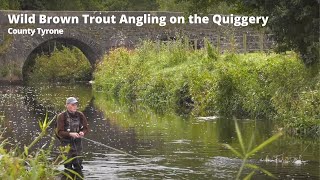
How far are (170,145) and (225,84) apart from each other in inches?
304

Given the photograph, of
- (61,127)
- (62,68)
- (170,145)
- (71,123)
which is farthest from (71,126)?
(62,68)

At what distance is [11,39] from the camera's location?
175 feet

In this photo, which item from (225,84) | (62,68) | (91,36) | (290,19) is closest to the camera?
(290,19)

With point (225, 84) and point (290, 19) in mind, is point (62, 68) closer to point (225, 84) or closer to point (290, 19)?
point (225, 84)

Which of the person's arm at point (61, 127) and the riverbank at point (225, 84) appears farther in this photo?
the riverbank at point (225, 84)

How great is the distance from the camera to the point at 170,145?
18.8 m

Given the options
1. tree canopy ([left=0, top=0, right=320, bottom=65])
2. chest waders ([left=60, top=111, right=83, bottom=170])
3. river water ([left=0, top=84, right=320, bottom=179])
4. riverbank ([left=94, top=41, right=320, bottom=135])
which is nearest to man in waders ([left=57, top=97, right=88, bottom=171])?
chest waders ([left=60, top=111, right=83, bottom=170])

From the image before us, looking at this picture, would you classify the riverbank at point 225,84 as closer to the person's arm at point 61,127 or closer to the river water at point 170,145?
the river water at point 170,145

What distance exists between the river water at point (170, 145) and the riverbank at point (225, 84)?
77 cm

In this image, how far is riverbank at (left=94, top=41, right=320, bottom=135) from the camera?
846 inches

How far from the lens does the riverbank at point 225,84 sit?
2148 centimetres

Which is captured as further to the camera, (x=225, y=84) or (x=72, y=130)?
(x=225, y=84)

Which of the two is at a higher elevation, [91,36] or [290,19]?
[91,36]

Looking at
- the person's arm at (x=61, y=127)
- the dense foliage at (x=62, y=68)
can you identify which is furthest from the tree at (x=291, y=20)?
A: the dense foliage at (x=62, y=68)
